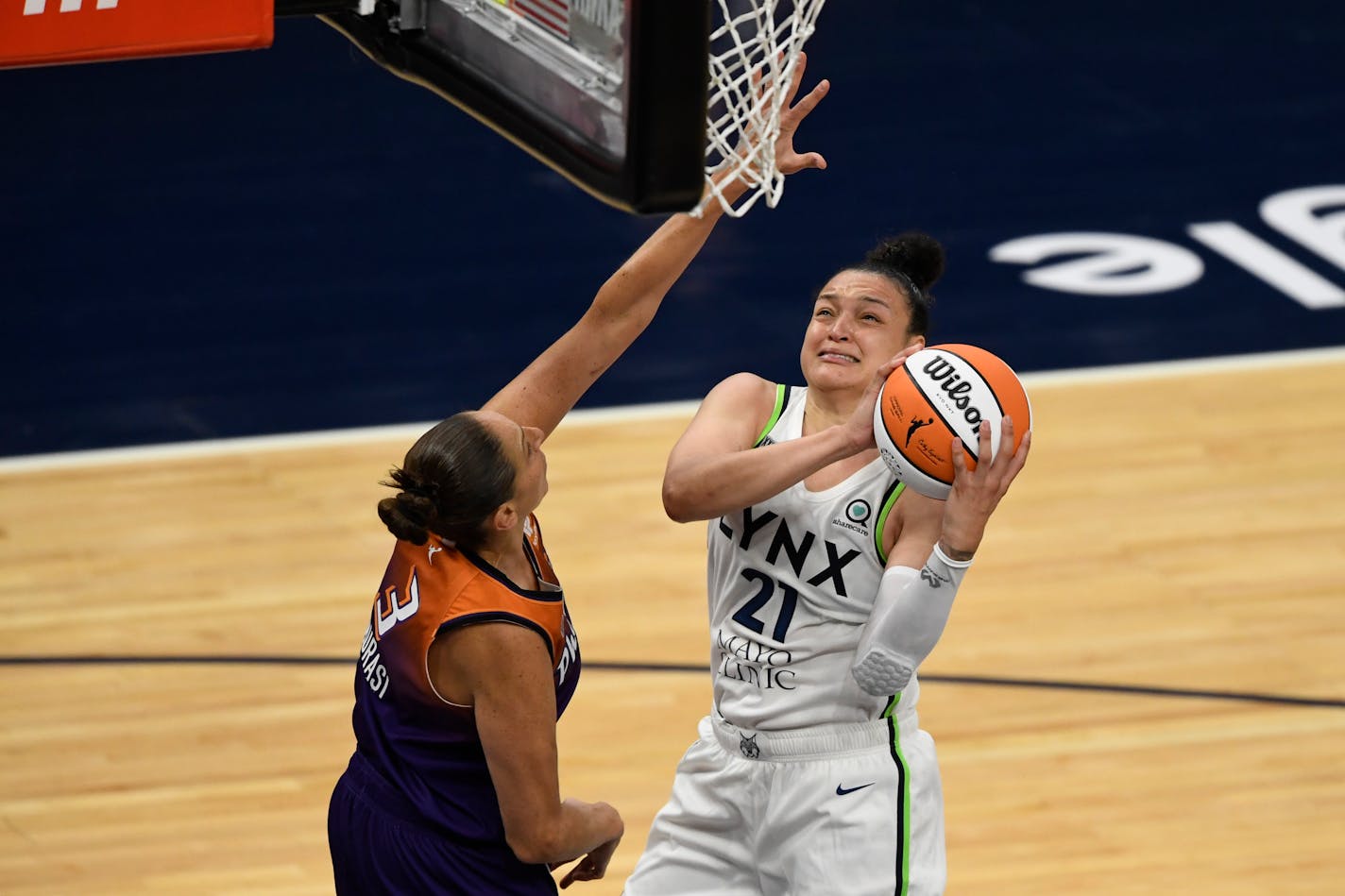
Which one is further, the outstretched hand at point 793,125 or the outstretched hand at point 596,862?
the outstretched hand at point 596,862

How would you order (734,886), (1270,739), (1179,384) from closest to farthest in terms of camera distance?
1. (734,886)
2. (1270,739)
3. (1179,384)

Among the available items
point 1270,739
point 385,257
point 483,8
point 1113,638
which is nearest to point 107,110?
point 385,257

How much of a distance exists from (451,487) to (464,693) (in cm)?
36

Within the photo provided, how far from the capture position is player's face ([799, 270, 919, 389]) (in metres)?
4.19

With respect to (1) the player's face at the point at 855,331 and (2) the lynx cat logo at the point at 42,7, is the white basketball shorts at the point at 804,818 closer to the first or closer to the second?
(1) the player's face at the point at 855,331

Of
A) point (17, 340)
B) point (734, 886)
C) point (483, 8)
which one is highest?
point (483, 8)

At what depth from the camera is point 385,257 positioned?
9492 mm

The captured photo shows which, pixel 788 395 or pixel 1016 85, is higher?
pixel 788 395

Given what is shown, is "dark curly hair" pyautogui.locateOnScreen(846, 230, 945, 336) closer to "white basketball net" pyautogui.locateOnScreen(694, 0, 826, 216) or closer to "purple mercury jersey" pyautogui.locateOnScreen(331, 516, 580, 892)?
"white basketball net" pyautogui.locateOnScreen(694, 0, 826, 216)

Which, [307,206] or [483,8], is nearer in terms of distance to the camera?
[483,8]

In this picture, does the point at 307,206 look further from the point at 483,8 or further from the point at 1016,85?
the point at 483,8

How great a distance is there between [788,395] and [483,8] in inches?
53.3

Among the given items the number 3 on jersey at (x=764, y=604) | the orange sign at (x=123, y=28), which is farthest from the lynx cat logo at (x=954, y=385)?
the orange sign at (x=123, y=28)

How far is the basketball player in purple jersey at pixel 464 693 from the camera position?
3584mm
